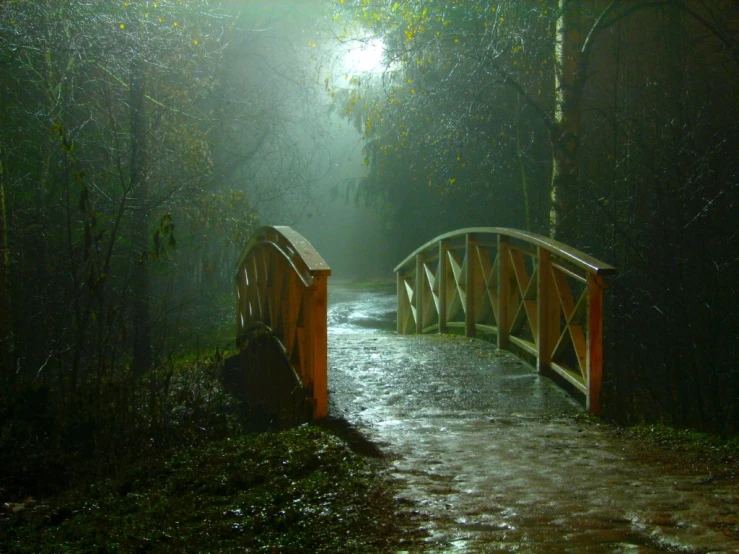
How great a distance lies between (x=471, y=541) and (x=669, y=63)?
8.17 m

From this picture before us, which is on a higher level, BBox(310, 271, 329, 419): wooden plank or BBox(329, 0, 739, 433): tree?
BBox(329, 0, 739, 433): tree

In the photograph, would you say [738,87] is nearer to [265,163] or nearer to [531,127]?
[531,127]

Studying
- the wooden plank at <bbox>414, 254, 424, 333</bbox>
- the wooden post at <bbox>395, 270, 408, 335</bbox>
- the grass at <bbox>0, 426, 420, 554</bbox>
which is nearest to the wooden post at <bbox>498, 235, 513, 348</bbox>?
the grass at <bbox>0, 426, 420, 554</bbox>

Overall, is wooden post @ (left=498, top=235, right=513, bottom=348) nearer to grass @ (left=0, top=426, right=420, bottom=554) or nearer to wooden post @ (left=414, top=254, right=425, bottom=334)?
grass @ (left=0, top=426, right=420, bottom=554)

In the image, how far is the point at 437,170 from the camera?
42.7 feet

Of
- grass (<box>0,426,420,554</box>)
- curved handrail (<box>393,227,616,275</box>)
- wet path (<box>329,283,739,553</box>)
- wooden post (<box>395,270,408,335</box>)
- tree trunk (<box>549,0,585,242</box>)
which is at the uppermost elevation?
tree trunk (<box>549,0,585,242</box>)

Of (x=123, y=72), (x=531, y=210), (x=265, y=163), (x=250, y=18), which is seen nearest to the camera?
(x=123, y=72)

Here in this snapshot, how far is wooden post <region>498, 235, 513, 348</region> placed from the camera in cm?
765

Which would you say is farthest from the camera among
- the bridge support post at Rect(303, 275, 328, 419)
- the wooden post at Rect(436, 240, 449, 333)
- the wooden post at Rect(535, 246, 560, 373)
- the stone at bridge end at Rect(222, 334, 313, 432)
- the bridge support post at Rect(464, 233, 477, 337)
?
the wooden post at Rect(436, 240, 449, 333)

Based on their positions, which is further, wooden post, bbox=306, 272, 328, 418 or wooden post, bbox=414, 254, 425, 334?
wooden post, bbox=414, 254, 425, 334

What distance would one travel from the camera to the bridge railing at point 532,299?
5570 mm

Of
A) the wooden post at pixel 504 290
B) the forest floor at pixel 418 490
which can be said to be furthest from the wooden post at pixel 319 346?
the wooden post at pixel 504 290

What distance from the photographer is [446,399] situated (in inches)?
237

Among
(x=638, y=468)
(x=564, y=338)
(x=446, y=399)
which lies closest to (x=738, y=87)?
(x=564, y=338)
